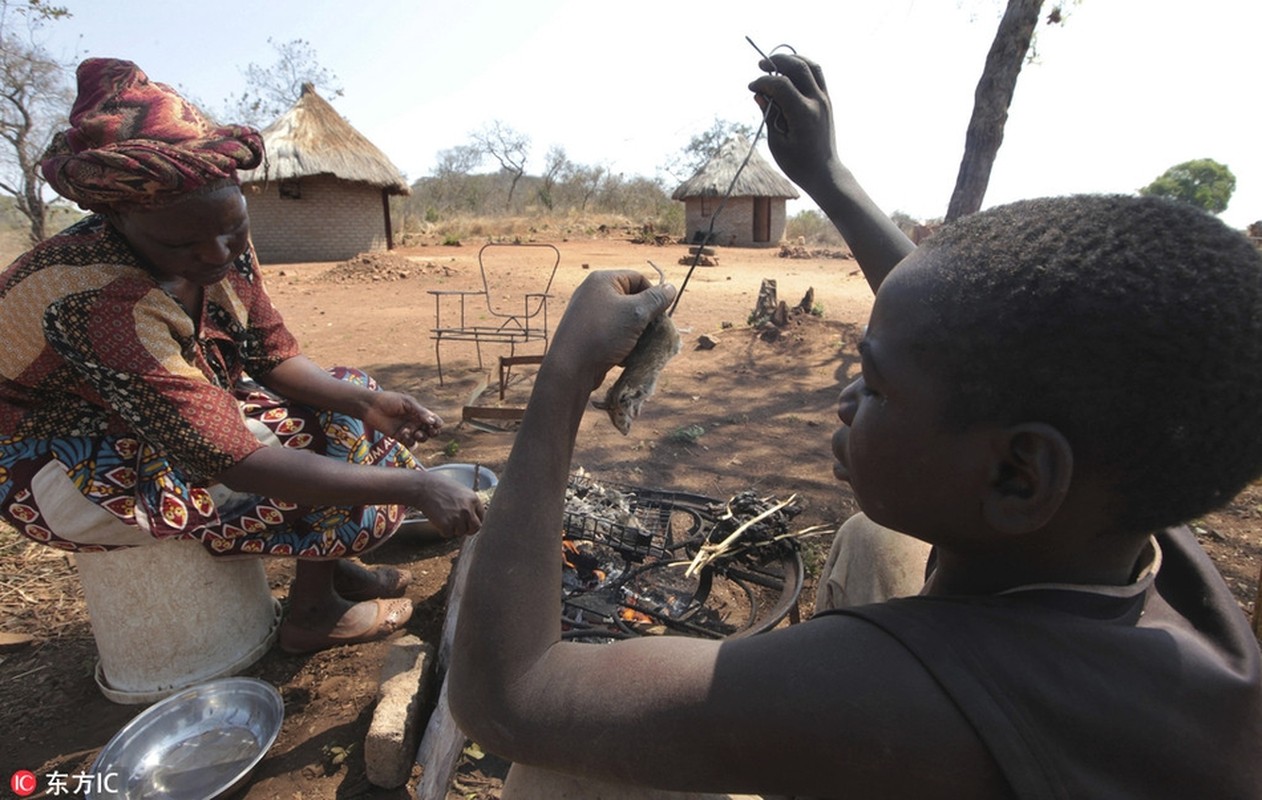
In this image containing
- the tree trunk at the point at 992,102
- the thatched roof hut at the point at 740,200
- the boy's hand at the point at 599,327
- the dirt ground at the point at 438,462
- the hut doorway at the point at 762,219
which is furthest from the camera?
the hut doorway at the point at 762,219

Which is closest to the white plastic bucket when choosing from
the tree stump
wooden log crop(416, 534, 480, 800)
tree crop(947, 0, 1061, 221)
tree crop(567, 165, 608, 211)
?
wooden log crop(416, 534, 480, 800)

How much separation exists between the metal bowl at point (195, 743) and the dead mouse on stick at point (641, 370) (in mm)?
1598

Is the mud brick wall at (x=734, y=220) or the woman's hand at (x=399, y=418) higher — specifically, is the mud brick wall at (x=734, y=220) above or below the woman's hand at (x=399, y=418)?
above

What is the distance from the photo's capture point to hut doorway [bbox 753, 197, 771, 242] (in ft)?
84.7

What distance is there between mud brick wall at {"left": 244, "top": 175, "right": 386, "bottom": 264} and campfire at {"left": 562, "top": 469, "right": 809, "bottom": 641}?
18659mm

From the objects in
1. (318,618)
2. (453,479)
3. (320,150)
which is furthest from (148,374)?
(320,150)

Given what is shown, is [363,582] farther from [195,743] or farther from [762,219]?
[762,219]

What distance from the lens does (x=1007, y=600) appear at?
2.88ft

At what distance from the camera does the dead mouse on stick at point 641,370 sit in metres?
1.27

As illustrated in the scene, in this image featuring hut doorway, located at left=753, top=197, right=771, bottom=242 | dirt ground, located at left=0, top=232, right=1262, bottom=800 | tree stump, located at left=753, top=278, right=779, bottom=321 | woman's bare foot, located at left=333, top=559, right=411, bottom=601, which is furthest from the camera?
hut doorway, located at left=753, top=197, right=771, bottom=242

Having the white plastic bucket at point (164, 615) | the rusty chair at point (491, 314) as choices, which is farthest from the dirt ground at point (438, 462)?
the rusty chair at point (491, 314)

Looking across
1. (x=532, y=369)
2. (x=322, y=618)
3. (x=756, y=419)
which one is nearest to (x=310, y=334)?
(x=532, y=369)

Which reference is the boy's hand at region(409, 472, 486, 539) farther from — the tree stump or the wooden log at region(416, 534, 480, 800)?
the tree stump

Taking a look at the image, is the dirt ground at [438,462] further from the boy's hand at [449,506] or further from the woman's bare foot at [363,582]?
the boy's hand at [449,506]
